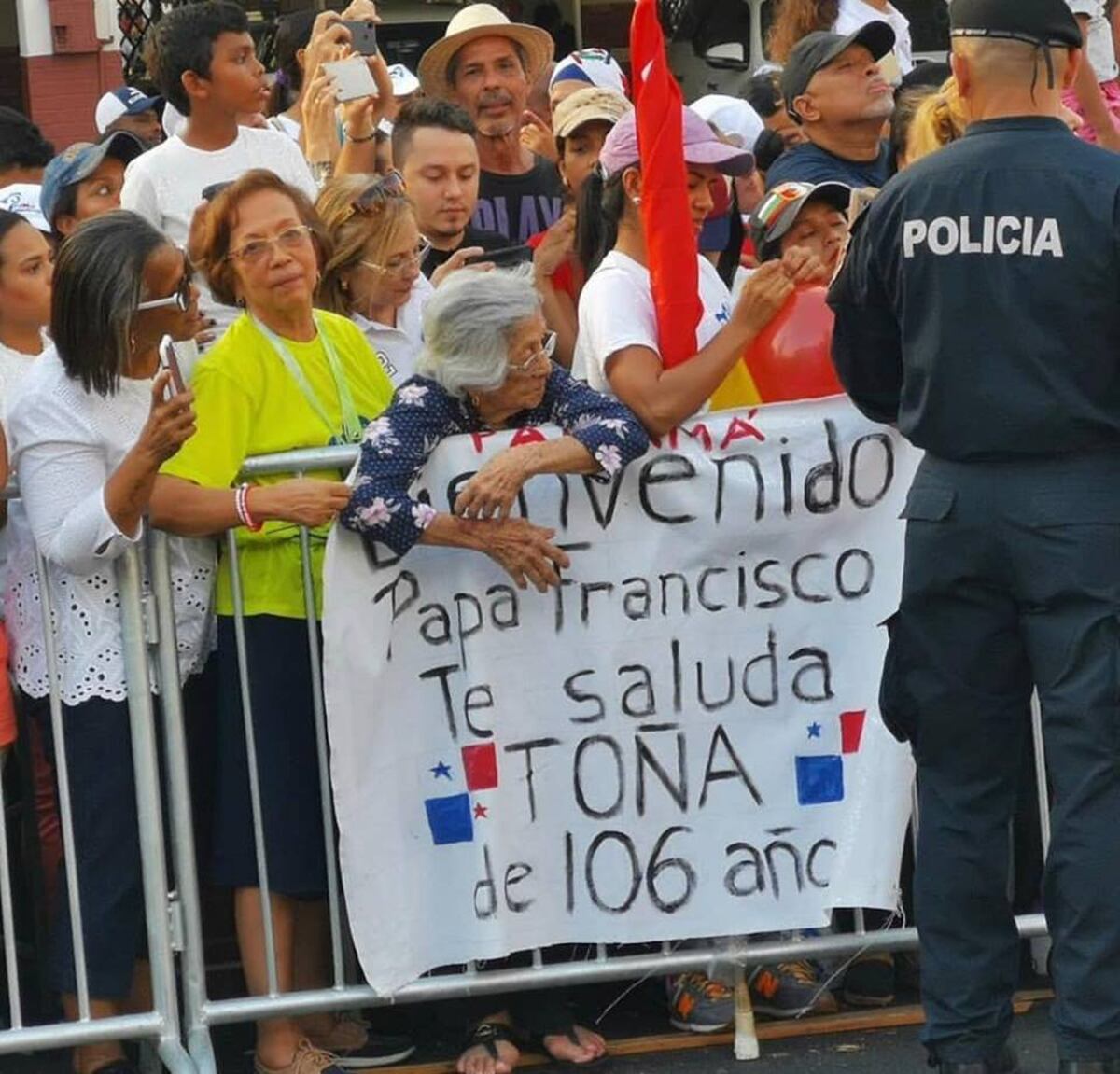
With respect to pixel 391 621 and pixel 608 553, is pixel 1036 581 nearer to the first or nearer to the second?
pixel 608 553

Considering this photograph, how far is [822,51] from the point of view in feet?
22.6

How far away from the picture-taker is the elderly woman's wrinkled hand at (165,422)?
480cm

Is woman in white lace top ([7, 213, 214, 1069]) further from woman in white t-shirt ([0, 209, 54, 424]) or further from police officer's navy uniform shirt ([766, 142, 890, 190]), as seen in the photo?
police officer's navy uniform shirt ([766, 142, 890, 190])

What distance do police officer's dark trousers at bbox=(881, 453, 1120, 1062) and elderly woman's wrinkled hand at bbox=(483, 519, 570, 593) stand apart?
0.79 metres

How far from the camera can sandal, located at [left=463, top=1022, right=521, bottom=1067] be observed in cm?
538

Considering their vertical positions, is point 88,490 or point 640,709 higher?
point 88,490

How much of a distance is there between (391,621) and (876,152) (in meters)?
2.52

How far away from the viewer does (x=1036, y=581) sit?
454 centimetres

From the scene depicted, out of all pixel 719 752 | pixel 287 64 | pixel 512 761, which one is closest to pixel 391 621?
pixel 512 761

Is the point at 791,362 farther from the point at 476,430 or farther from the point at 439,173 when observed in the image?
the point at 439,173

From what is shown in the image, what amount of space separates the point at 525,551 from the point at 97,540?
0.90 m

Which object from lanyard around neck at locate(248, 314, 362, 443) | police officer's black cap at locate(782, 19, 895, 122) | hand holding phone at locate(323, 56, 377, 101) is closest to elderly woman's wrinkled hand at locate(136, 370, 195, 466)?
lanyard around neck at locate(248, 314, 362, 443)

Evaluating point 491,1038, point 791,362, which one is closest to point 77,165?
point 791,362

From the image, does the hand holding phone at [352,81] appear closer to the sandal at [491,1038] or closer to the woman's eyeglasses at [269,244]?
the woman's eyeglasses at [269,244]
